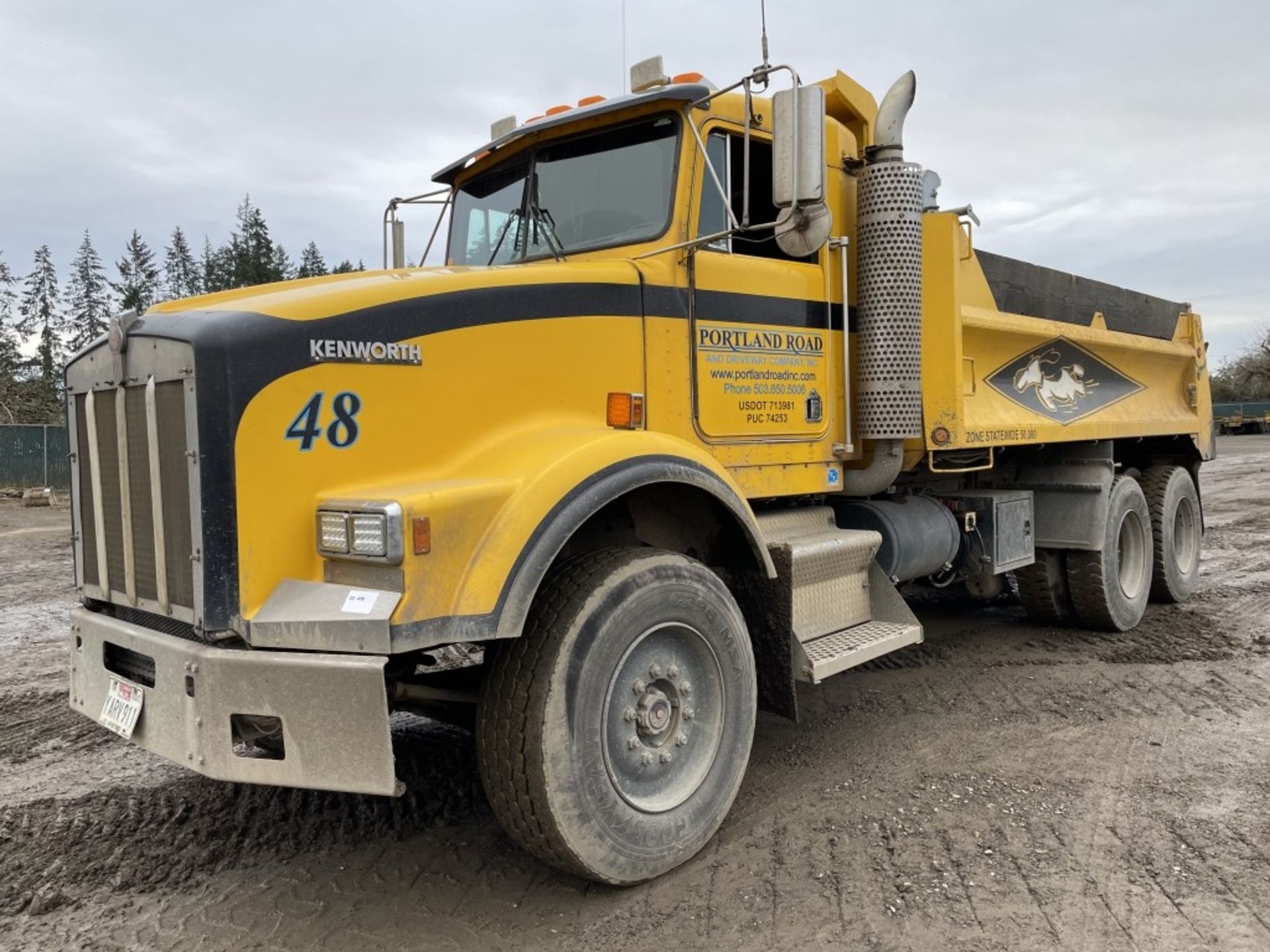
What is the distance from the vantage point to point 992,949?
286 cm

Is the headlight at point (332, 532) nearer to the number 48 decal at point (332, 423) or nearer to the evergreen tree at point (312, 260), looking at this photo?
the number 48 decal at point (332, 423)

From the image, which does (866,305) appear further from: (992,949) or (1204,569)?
(1204,569)

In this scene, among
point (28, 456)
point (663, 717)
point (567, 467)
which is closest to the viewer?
point (567, 467)

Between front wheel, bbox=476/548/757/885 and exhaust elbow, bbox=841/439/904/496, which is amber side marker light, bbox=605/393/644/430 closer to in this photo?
front wheel, bbox=476/548/757/885

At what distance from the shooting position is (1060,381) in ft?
21.2

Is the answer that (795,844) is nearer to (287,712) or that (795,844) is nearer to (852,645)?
(852,645)

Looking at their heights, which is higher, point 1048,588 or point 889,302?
point 889,302

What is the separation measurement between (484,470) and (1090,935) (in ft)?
7.70

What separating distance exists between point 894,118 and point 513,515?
3154mm

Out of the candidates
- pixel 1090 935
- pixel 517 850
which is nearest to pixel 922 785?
pixel 1090 935

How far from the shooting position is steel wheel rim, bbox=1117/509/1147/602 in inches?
291

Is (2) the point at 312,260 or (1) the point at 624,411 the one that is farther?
(2) the point at 312,260

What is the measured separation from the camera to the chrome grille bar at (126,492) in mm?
3227

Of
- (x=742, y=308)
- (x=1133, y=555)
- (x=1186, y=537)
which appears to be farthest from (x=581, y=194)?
(x=1186, y=537)
